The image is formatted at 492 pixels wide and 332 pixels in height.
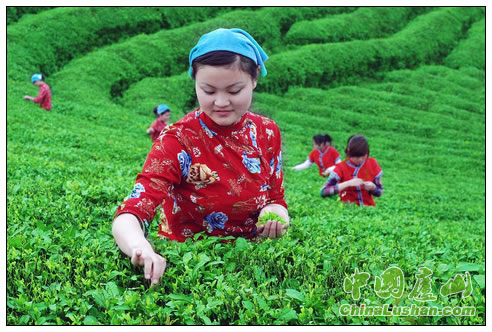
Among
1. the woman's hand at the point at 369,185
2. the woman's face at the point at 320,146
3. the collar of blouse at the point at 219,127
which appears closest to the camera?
the collar of blouse at the point at 219,127

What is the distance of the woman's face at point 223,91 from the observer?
9.00 feet

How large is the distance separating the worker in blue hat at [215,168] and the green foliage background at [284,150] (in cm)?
26

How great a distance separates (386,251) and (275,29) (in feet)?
94.5

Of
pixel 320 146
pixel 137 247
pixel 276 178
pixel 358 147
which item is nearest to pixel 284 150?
pixel 276 178

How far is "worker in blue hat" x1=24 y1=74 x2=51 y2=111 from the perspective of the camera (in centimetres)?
1741

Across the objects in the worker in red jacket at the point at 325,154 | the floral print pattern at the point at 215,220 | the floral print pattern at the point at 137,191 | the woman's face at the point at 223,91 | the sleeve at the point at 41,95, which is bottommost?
the worker in red jacket at the point at 325,154

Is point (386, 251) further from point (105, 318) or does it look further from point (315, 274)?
point (105, 318)

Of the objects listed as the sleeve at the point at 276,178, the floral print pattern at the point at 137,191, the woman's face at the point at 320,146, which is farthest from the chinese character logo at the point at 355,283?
the woman's face at the point at 320,146

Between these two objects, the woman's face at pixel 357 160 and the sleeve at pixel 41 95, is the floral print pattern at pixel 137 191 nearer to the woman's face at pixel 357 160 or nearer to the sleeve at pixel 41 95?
the woman's face at pixel 357 160

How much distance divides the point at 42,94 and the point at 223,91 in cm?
1673

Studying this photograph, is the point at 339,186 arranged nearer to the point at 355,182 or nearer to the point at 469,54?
the point at 355,182

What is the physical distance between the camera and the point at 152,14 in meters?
28.7

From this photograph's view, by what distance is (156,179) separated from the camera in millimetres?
2764

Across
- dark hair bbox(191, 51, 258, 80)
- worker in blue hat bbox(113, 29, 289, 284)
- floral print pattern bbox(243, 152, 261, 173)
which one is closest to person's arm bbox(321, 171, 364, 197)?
worker in blue hat bbox(113, 29, 289, 284)
